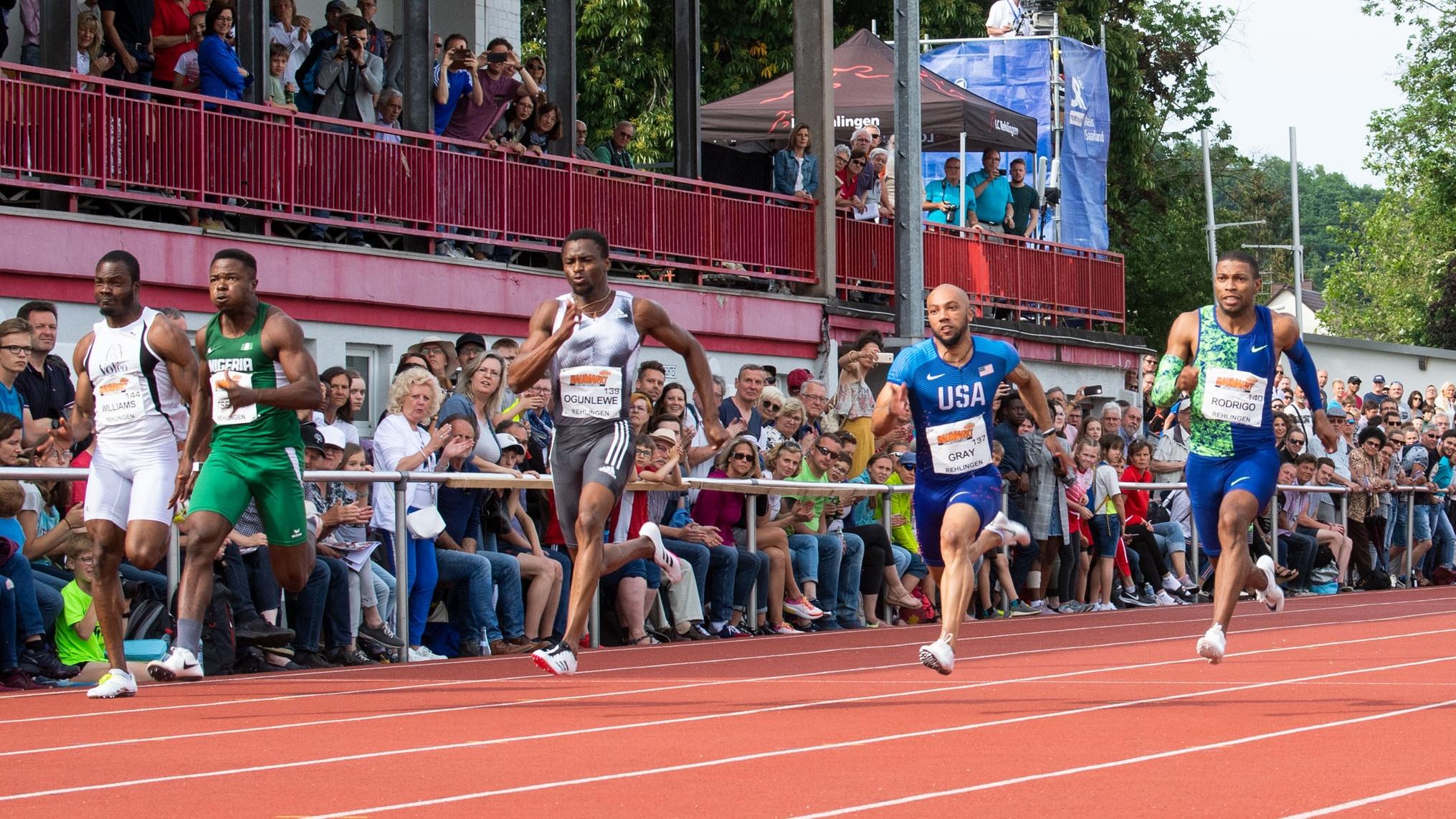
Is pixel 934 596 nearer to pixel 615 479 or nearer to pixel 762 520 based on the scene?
pixel 762 520

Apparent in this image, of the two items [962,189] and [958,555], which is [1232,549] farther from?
[962,189]

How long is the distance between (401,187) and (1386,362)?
3333 centimetres

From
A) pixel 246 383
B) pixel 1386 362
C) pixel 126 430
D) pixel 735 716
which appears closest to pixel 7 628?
pixel 126 430

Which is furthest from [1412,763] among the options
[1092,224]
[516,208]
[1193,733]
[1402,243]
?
[1402,243]

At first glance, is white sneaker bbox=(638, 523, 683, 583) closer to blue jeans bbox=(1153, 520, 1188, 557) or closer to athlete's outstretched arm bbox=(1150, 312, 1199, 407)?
athlete's outstretched arm bbox=(1150, 312, 1199, 407)

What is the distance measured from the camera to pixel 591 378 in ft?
36.4

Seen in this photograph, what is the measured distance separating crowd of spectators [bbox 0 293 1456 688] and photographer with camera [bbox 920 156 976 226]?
533 centimetres

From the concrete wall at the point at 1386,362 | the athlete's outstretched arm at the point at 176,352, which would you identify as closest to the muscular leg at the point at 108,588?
the athlete's outstretched arm at the point at 176,352

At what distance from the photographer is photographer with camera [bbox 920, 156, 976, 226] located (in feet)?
95.5

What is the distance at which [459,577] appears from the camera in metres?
14.5

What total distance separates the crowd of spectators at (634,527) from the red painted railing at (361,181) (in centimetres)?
157

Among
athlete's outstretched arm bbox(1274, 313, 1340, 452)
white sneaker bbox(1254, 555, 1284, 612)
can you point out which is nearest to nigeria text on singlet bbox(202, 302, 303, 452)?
athlete's outstretched arm bbox(1274, 313, 1340, 452)

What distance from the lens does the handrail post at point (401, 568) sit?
1376 cm

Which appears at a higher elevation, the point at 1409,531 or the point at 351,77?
the point at 351,77
